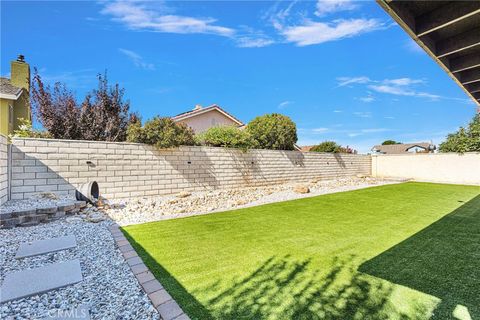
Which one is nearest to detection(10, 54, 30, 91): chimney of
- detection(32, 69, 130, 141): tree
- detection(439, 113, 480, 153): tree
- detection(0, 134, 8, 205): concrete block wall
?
detection(32, 69, 130, 141): tree

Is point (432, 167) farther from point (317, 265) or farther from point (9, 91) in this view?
point (9, 91)

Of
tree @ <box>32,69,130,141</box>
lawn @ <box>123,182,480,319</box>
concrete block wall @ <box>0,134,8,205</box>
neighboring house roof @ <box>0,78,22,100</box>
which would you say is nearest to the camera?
lawn @ <box>123,182,480,319</box>

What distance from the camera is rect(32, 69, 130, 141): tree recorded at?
7223mm

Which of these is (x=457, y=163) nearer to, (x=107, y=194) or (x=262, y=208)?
(x=262, y=208)

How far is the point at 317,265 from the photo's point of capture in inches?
112

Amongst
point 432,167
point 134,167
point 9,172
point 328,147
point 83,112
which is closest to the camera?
point 9,172

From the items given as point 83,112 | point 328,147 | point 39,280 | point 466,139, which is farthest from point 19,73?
point 466,139

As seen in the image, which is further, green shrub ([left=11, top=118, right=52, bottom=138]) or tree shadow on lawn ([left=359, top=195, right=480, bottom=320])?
green shrub ([left=11, top=118, right=52, bottom=138])

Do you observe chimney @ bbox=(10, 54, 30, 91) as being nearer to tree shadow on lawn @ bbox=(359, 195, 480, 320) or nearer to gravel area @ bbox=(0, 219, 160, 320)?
gravel area @ bbox=(0, 219, 160, 320)

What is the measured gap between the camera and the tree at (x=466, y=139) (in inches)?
535

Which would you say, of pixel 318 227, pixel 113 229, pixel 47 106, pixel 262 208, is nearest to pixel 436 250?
pixel 318 227

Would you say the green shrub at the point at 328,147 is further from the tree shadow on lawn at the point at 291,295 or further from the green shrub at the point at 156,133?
the tree shadow on lawn at the point at 291,295

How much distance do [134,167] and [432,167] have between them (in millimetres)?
17644

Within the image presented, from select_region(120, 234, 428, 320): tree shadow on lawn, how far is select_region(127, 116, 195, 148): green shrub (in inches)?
212
